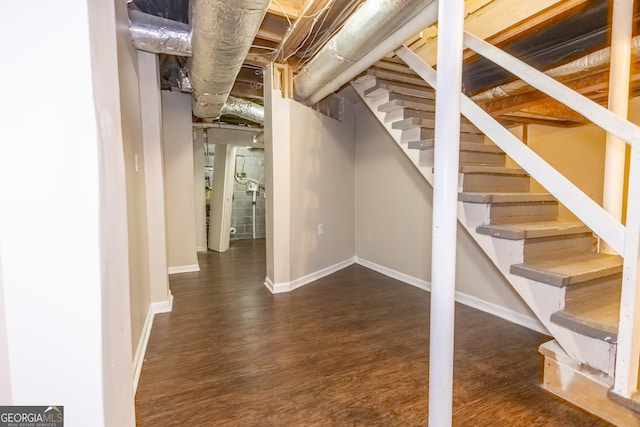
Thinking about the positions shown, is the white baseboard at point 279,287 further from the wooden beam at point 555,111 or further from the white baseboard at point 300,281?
the wooden beam at point 555,111

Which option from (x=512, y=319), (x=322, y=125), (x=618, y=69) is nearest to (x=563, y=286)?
(x=512, y=319)

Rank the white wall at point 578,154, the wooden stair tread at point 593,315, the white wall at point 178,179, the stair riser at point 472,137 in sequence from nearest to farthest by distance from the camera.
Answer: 1. the wooden stair tread at point 593,315
2. the stair riser at point 472,137
3. the white wall at point 578,154
4. the white wall at point 178,179

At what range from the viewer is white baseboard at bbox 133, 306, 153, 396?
1.70m

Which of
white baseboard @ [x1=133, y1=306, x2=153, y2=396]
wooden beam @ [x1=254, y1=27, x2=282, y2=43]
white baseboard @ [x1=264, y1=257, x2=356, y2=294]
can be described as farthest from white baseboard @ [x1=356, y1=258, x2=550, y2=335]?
wooden beam @ [x1=254, y1=27, x2=282, y2=43]

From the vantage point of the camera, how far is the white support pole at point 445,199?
3.68 feet

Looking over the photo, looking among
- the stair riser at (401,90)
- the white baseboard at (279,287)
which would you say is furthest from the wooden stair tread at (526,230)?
the white baseboard at (279,287)

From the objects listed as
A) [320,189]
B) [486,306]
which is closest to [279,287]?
[320,189]

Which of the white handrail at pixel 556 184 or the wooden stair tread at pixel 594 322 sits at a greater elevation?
the white handrail at pixel 556 184

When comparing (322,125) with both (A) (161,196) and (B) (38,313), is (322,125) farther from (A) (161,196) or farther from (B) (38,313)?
(B) (38,313)

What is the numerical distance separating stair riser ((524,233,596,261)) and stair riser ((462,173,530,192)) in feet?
1.76

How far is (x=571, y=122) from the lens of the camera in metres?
3.42

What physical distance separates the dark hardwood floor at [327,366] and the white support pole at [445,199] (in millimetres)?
401

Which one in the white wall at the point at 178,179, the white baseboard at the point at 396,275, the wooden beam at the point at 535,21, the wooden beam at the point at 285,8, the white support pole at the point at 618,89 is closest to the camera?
the white support pole at the point at 618,89

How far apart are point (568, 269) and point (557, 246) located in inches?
13.4
